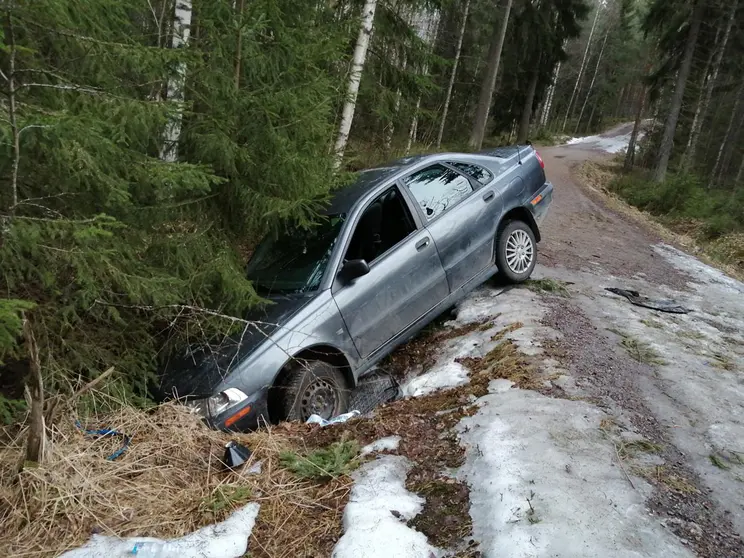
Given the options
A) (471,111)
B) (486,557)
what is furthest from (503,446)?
(471,111)

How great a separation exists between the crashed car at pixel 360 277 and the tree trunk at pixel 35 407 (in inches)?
42.3

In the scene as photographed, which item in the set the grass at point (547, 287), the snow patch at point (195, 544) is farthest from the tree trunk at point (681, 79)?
the snow patch at point (195, 544)

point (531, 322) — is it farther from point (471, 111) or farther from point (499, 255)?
point (471, 111)

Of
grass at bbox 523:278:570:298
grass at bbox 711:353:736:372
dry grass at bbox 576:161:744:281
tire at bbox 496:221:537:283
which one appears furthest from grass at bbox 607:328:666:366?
dry grass at bbox 576:161:744:281

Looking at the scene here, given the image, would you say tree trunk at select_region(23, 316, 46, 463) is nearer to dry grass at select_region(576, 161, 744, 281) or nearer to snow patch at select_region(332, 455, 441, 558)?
snow patch at select_region(332, 455, 441, 558)

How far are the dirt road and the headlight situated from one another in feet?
4.95

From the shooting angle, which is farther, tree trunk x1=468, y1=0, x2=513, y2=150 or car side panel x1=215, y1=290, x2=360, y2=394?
tree trunk x1=468, y1=0, x2=513, y2=150

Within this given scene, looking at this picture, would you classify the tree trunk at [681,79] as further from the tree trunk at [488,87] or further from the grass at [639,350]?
the grass at [639,350]

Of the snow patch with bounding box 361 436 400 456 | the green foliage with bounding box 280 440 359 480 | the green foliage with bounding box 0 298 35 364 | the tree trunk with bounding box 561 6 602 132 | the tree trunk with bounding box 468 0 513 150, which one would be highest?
A: the tree trunk with bounding box 561 6 602 132

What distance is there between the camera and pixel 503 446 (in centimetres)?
291

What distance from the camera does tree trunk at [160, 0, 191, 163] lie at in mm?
3903

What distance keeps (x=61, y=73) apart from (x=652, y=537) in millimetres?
4243

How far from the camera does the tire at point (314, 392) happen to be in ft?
12.4

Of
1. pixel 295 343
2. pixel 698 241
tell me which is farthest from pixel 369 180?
pixel 698 241
